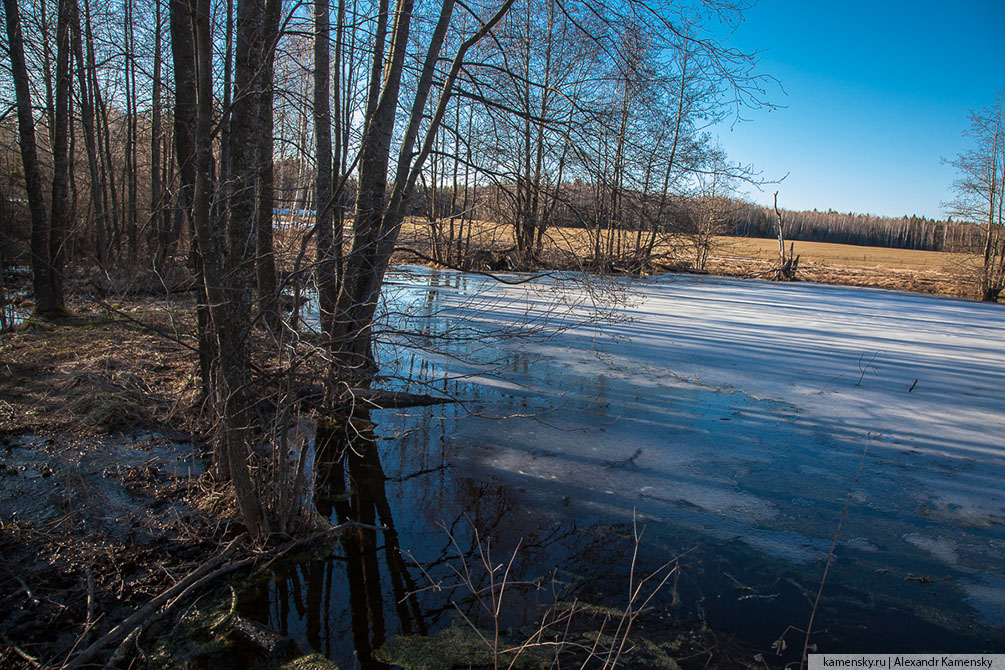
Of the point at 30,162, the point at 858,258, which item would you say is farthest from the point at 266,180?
the point at 858,258

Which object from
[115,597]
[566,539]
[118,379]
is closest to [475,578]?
[566,539]

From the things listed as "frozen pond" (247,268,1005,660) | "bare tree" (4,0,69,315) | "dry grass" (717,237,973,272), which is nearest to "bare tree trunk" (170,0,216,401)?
"frozen pond" (247,268,1005,660)

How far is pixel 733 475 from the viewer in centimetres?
500

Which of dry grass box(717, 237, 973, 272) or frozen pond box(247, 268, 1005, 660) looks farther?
dry grass box(717, 237, 973, 272)

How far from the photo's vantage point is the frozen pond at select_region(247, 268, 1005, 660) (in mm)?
3400

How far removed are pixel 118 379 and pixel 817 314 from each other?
594 inches

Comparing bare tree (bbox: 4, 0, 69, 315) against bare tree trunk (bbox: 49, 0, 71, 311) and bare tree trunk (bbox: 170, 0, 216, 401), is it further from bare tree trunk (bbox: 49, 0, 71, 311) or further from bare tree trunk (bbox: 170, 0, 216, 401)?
bare tree trunk (bbox: 170, 0, 216, 401)

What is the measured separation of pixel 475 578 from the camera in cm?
348

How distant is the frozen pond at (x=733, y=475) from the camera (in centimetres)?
340

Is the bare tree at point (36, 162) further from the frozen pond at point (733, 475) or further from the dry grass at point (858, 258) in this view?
the dry grass at point (858, 258)

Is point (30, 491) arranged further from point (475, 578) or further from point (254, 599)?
point (475, 578)

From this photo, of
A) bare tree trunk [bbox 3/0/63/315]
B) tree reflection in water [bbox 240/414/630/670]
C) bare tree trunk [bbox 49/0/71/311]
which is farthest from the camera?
bare tree trunk [bbox 49/0/71/311]

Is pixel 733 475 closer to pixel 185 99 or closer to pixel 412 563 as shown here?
pixel 412 563

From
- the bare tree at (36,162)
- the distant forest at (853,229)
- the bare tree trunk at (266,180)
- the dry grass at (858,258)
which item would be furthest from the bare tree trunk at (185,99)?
the distant forest at (853,229)
